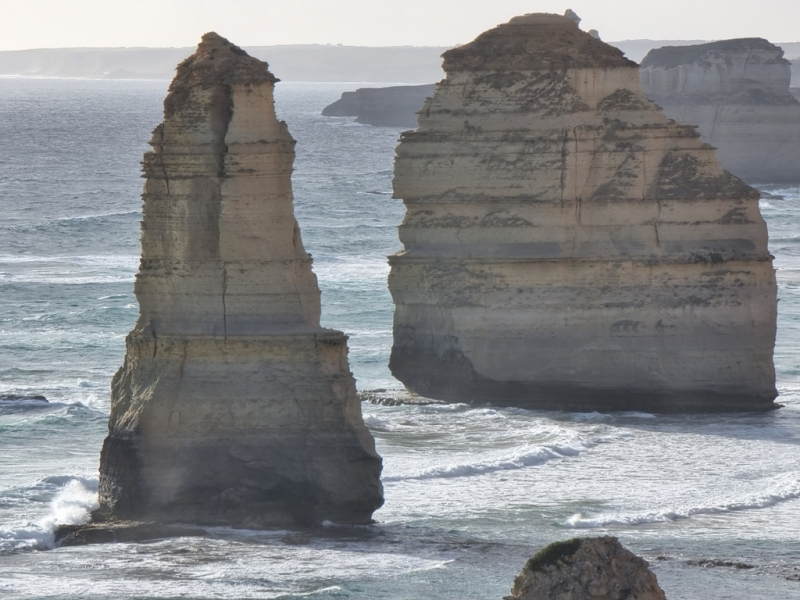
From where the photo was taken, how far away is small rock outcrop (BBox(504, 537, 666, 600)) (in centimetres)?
1212

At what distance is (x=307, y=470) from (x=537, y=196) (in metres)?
9.56

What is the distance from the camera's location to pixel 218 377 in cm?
1870

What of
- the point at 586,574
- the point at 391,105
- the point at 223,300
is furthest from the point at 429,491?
the point at 391,105

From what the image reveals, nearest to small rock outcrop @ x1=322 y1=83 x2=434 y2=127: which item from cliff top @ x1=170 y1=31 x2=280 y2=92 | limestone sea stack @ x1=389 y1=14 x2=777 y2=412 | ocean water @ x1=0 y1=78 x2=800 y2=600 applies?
ocean water @ x1=0 y1=78 x2=800 y2=600

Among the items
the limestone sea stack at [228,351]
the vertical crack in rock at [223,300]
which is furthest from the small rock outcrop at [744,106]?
the vertical crack in rock at [223,300]

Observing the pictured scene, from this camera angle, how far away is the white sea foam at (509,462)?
2192cm

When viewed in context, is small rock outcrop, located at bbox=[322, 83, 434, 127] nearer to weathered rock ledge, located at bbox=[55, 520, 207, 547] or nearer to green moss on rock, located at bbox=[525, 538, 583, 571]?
weathered rock ledge, located at bbox=[55, 520, 207, 547]

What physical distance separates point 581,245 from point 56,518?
10607mm

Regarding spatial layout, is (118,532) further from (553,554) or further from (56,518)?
(553,554)

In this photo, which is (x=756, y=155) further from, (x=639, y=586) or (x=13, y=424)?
(x=639, y=586)

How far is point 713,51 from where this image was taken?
267ft

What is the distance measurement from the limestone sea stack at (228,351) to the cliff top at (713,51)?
6453 centimetres

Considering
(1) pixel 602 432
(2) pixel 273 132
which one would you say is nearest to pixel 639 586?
(2) pixel 273 132

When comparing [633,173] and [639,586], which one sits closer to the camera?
[639,586]
